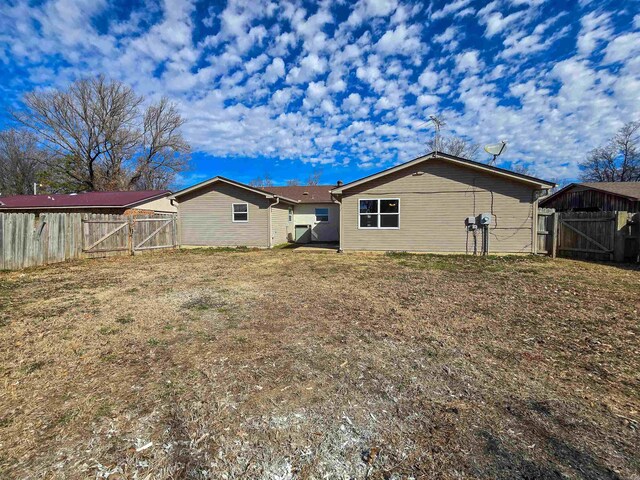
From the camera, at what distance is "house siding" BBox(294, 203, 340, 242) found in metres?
18.8

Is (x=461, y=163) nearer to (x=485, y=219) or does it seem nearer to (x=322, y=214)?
(x=485, y=219)

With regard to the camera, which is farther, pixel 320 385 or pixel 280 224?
pixel 280 224

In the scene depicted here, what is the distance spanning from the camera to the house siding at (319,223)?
1880 cm

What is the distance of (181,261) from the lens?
35.7 ft

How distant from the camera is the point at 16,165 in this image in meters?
30.8

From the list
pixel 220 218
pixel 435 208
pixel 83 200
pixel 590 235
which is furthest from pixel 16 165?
pixel 590 235

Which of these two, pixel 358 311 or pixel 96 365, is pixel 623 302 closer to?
pixel 358 311

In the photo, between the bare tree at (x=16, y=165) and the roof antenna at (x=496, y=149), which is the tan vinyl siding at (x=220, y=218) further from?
the bare tree at (x=16, y=165)

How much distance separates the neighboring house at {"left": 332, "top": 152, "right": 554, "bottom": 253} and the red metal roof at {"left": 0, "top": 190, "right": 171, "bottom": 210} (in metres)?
12.0

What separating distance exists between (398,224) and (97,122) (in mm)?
28362

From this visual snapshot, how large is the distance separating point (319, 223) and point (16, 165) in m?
33.2

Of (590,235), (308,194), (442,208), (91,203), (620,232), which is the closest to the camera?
(620,232)

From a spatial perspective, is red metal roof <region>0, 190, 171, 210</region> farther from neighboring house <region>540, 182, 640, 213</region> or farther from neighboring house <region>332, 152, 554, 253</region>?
neighboring house <region>540, 182, 640, 213</region>

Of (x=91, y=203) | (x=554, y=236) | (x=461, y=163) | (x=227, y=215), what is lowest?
(x=554, y=236)
